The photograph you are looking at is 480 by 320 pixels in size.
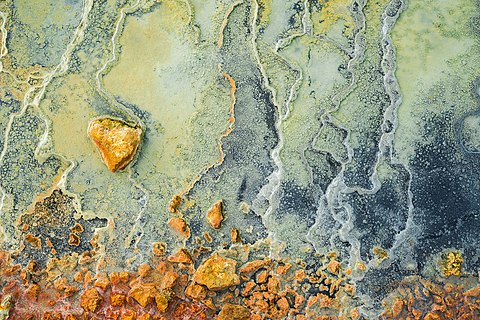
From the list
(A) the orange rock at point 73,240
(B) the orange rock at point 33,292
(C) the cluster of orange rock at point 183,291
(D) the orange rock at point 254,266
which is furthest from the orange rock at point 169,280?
(B) the orange rock at point 33,292

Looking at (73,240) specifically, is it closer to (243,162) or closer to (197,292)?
(197,292)

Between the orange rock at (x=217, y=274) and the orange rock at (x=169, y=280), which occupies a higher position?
the orange rock at (x=217, y=274)

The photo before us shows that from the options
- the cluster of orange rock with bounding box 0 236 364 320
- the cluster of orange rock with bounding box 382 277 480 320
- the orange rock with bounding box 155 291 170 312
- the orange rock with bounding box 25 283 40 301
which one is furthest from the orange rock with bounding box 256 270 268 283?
the orange rock with bounding box 25 283 40 301

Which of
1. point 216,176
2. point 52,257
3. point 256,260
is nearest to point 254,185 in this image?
point 216,176

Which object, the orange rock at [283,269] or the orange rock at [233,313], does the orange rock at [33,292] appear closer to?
the orange rock at [233,313]

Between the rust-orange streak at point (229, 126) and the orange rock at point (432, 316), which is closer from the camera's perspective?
the orange rock at point (432, 316)

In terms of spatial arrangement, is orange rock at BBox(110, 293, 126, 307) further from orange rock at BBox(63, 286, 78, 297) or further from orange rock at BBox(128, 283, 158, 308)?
orange rock at BBox(63, 286, 78, 297)

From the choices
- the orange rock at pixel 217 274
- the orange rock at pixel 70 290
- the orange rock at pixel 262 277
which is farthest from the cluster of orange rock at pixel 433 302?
the orange rock at pixel 70 290

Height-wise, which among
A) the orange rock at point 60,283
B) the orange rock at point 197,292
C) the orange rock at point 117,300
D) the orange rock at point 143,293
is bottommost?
the orange rock at point 60,283

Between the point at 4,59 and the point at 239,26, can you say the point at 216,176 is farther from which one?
the point at 4,59
